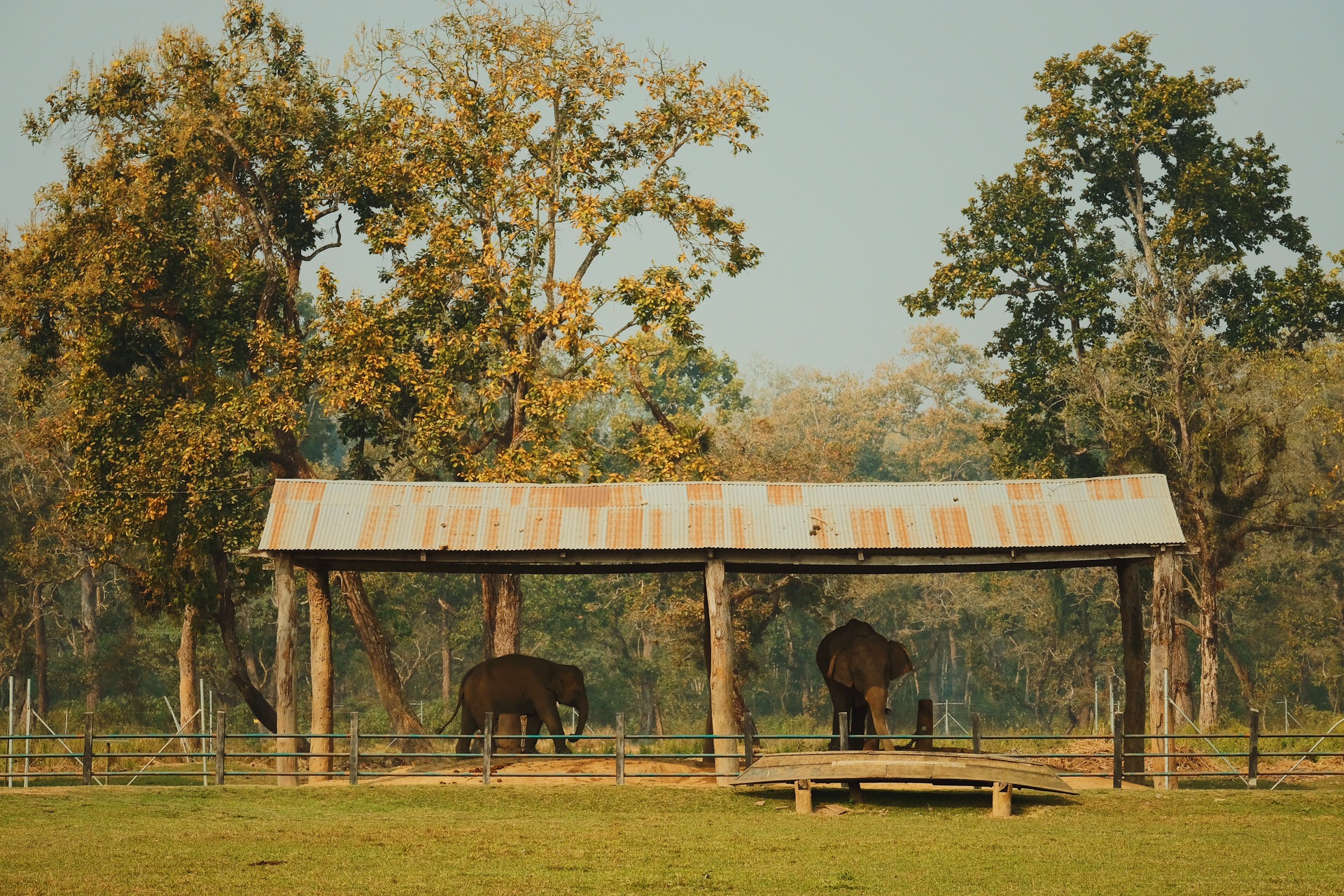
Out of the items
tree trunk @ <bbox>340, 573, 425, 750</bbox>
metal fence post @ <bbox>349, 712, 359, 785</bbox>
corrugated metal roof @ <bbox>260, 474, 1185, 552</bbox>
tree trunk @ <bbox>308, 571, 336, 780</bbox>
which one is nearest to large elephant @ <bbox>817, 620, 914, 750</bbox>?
corrugated metal roof @ <bbox>260, 474, 1185, 552</bbox>

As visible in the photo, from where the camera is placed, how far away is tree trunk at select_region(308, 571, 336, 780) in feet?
64.7

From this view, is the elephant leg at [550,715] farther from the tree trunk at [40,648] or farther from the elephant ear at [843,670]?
the tree trunk at [40,648]

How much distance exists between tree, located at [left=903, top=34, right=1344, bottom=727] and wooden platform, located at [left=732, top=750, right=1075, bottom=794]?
809 inches

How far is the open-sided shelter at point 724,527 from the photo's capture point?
741 inches

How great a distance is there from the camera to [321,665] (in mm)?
20000

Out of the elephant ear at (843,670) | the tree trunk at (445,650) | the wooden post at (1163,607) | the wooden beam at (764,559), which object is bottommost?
the tree trunk at (445,650)

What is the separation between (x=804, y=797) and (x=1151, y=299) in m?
27.0

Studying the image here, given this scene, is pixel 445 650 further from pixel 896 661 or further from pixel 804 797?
pixel 804 797

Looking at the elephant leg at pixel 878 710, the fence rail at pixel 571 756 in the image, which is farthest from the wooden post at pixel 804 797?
the elephant leg at pixel 878 710

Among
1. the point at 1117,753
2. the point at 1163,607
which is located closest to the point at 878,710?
the point at 1117,753

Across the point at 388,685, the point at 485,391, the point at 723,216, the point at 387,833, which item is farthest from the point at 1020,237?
the point at 387,833

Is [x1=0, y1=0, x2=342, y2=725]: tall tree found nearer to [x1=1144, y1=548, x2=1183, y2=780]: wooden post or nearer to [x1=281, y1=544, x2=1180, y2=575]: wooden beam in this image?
[x1=281, y1=544, x2=1180, y2=575]: wooden beam

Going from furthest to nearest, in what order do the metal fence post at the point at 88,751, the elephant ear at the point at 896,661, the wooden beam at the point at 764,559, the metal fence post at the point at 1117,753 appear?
the elephant ear at the point at 896,661 < the wooden beam at the point at 764,559 < the metal fence post at the point at 88,751 < the metal fence post at the point at 1117,753

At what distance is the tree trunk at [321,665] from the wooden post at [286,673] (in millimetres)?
278
